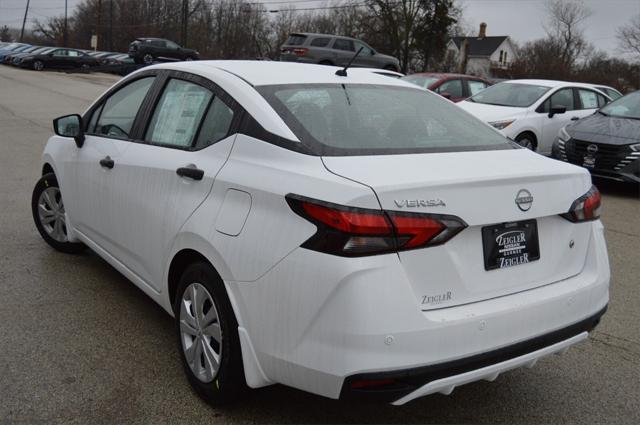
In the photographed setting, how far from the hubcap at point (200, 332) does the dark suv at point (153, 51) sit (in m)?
38.4

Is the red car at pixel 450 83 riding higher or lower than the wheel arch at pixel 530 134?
higher

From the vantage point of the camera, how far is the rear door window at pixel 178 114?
3297 millimetres

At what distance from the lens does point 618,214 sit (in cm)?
796

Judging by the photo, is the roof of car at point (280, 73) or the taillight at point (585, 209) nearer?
the taillight at point (585, 209)

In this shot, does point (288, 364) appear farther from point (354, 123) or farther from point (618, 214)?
point (618, 214)

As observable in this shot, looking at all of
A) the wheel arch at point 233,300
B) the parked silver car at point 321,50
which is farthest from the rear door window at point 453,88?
the wheel arch at point 233,300

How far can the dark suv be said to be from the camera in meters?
38.9

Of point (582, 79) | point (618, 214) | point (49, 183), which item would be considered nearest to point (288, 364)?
point (49, 183)

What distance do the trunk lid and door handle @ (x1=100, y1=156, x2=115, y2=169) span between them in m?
1.80

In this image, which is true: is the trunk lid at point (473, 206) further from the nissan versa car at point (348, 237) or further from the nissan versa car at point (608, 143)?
the nissan versa car at point (608, 143)

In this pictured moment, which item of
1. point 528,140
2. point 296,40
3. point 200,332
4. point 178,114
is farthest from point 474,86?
point 200,332

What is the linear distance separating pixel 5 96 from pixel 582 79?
40.4 metres

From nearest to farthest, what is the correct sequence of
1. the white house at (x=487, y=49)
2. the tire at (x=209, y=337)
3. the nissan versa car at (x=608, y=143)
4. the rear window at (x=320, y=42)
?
the tire at (x=209, y=337)
the nissan versa car at (x=608, y=143)
the rear window at (x=320, y=42)
the white house at (x=487, y=49)

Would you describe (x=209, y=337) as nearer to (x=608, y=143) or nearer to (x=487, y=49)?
(x=608, y=143)
